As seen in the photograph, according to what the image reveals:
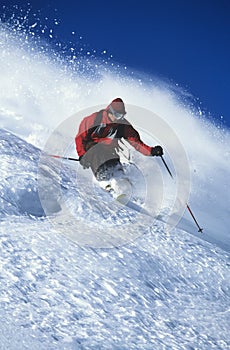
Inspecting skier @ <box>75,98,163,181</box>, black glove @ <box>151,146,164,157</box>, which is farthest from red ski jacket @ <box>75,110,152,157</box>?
black glove @ <box>151,146,164,157</box>

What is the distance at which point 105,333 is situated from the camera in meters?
4.12

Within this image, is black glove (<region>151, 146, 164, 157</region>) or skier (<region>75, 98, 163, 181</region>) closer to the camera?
skier (<region>75, 98, 163, 181</region>)

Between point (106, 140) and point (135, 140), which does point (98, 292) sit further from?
point (135, 140)

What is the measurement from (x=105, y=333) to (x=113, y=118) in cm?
542

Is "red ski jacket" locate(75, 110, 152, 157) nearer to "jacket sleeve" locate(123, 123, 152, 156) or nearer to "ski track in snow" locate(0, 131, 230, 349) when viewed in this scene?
"jacket sleeve" locate(123, 123, 152, 156)

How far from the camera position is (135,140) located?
9.32 meters

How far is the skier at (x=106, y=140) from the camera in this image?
8.44m

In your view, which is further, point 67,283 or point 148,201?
point 148,201

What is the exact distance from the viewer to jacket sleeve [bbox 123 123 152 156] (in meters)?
9.23

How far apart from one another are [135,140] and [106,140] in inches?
39.8

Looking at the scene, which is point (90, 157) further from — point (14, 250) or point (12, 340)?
point (12, 340)

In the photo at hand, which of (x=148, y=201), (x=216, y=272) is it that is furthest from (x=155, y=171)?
(x=216, y=272)

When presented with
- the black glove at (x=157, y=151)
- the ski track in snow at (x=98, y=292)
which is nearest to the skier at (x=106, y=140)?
the black glove at (x=157, y=151)

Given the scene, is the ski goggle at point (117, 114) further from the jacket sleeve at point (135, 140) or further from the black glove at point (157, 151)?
the black glove at point (157, 151)
